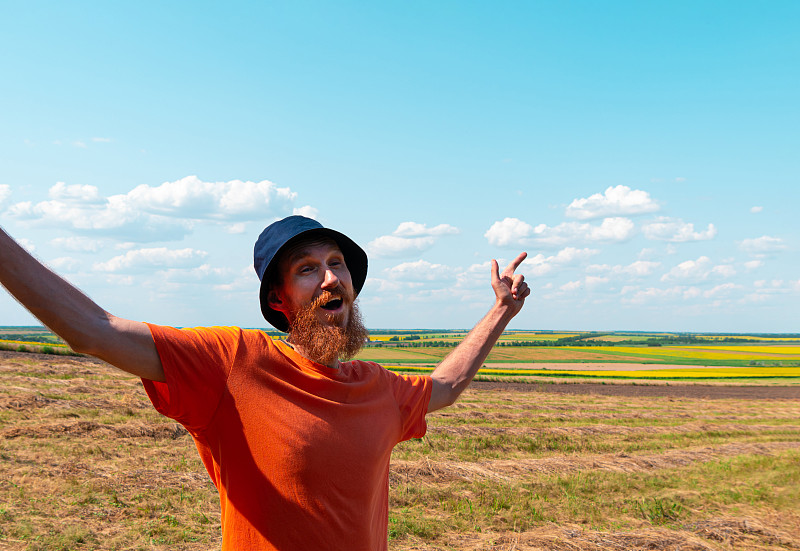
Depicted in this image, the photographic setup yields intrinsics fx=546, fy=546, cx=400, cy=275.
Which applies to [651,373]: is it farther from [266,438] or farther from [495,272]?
[266,438]

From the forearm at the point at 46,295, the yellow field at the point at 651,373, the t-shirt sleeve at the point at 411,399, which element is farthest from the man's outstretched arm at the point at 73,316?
the yellow field at the point at 651,373

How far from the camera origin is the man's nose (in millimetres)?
1941

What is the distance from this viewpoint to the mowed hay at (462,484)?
6.71 meters

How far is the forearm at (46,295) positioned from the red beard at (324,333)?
68 centimetres

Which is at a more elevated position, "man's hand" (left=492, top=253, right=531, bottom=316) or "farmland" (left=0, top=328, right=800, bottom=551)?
"man's hand" (left=492, top=253, right=531, bottom=316)

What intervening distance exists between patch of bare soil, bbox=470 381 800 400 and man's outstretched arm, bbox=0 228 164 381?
2637 centimetres

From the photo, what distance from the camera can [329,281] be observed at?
1940mm

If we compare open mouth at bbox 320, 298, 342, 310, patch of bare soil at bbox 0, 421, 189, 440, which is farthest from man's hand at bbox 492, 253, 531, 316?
patch of bare soil at bbox 0, 421, 189, 440

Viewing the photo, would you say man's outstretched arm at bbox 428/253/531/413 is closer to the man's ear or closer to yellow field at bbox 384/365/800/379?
the man's ear

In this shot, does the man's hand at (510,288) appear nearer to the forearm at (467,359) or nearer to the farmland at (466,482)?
the forearm at (467,359)

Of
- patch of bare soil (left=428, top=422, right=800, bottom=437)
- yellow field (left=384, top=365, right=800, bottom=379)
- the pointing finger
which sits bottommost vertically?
yellow field (left=384, top=365, right=800, bottom=379)

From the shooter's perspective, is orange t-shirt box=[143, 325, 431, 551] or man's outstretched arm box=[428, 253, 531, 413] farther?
man's outstretched arm box=[428, 253, 531, 413]

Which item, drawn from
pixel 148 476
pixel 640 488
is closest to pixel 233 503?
pixel 148 476

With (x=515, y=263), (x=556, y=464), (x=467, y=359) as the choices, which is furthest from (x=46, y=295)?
(x=556, y=464)
